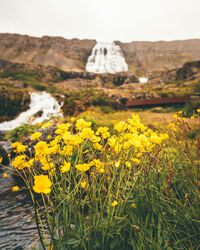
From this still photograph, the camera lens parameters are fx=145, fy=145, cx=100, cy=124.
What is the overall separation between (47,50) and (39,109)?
327 feet

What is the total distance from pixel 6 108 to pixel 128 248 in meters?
21.6

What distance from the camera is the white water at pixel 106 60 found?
83000mm

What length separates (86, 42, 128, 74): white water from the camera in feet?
272

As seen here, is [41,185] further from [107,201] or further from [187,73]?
[187,73]

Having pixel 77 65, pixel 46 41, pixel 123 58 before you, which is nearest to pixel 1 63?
pixel 77 65

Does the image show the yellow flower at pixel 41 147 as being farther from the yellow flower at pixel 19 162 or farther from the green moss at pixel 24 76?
the green moss at pixel 24 76

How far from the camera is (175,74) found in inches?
2194

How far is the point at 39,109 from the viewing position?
19.1 m

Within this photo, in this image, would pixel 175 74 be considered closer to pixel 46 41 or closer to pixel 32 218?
pixel 32 218

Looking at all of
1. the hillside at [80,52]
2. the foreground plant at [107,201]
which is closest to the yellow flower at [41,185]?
the foreground plant at [107,201]

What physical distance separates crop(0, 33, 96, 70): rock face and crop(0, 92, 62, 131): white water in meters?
71.1

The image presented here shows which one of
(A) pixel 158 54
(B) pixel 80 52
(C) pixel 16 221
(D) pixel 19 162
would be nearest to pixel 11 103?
(C) pixel 16 221

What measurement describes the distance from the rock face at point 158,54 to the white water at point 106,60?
828 centimetres

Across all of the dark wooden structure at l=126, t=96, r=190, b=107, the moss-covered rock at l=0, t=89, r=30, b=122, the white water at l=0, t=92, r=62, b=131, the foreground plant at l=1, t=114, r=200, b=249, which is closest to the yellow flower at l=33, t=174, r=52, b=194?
the foreground plant at l=1, t=114, r=200, b=249
